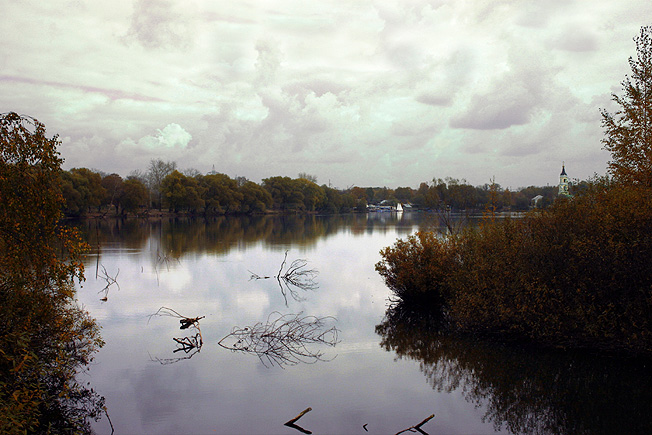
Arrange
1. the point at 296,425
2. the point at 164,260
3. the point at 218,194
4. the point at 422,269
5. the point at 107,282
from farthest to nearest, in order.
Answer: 1. the point at 218,194
2. the point at 164,260
3. the point at 107,282
4. the point at 422,269
5. the point at 296,425

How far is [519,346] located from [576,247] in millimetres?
3273

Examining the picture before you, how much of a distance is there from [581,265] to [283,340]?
328 inches

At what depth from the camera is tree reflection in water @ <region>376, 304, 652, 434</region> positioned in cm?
1006

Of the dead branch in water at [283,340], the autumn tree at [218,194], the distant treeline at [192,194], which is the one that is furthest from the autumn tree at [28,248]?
the autumn tree at [218,194]

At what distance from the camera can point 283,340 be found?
15.4m

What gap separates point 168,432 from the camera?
31.4ft

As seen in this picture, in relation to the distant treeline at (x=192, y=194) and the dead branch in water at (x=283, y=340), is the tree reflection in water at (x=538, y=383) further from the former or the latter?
the distant treeline at (x=192, y=194)

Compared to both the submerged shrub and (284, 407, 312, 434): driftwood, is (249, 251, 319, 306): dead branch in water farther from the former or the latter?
(284, 407, 312, 434): driftwood

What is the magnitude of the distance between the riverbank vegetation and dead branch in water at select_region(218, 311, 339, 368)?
419 centimetres

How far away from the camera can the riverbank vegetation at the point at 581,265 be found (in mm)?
12398

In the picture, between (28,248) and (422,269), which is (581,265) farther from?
(28,248)

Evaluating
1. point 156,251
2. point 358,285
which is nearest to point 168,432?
point 358,285

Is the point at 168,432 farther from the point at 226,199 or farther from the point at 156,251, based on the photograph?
the point at 226,199

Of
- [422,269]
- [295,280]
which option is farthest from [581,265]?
[295,280]
